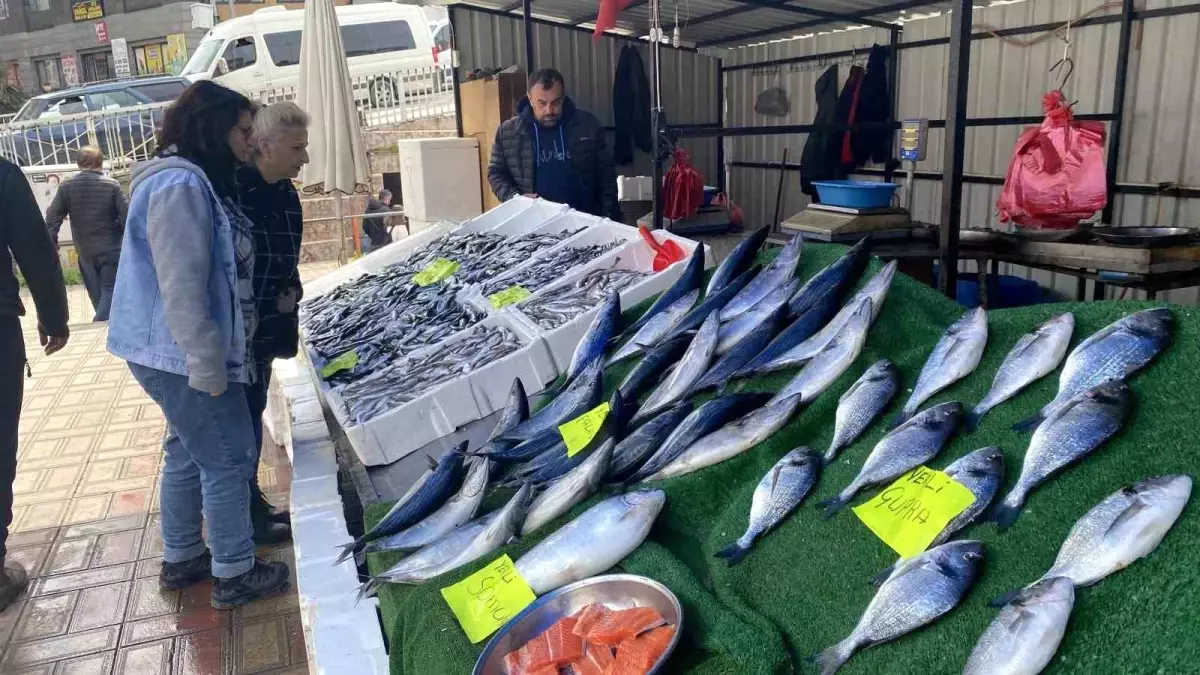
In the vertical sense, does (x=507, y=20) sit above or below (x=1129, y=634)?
above

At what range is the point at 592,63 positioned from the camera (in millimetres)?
9648

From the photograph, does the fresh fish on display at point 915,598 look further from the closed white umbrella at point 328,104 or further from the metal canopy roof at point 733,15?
the closed white umbrella at point 328,104

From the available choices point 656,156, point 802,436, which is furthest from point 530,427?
point 656,156

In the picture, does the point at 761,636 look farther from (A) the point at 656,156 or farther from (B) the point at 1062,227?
(B) the point at 1062,227

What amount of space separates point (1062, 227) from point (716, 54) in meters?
6.39

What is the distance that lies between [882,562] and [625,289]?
1.94m

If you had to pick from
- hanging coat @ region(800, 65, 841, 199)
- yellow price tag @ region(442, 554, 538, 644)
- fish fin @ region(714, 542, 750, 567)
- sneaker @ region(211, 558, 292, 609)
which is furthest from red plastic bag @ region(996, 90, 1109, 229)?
sneaker @ region(211, 558, 292, 609)

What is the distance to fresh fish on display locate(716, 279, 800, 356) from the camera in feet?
7.95

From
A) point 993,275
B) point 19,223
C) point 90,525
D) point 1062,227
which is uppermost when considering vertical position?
point 19,223

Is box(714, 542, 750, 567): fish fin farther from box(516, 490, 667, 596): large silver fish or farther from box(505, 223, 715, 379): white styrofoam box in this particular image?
box(505, 223, 715, 379): white styrofoam box

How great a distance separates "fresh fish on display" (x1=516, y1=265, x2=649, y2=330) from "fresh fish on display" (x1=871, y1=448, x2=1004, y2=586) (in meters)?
1.86

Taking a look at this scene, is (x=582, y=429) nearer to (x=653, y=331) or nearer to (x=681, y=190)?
(x=653, y=331)

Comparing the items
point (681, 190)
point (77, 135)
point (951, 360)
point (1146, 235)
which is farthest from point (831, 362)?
point (77, 135)

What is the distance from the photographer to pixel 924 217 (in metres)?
7.70
